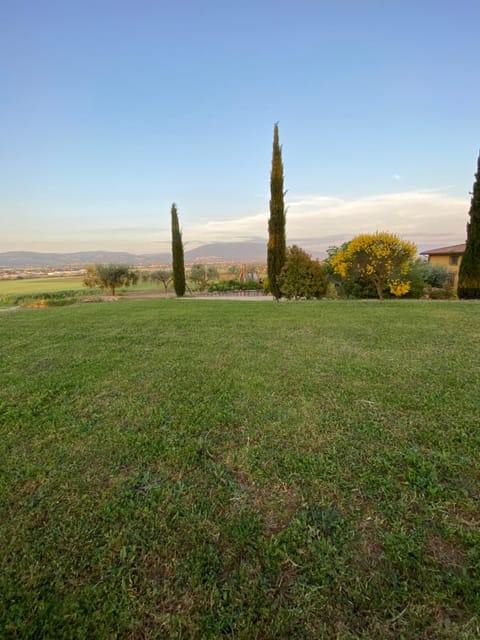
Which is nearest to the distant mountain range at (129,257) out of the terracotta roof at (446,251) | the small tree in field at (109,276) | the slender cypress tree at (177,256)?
the small tree in field at (109,276)

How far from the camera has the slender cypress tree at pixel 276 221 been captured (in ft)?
42.5

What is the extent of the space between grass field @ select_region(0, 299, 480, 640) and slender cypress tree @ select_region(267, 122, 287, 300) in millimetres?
10255

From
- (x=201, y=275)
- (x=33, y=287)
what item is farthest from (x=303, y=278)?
(x=33, y=287)

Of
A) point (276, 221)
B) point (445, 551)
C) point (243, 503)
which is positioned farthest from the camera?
point (276, 221)

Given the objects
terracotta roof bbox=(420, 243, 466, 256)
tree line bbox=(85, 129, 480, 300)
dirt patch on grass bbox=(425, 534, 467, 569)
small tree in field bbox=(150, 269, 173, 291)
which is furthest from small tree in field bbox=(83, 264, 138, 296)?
terracotta roof bbox=(420, 243, 466, 256)

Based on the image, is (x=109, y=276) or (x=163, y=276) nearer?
(x=109, y=276)

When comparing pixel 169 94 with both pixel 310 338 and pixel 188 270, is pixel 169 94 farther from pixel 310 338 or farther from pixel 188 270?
pixel 188 270

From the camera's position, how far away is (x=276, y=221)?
13102 millimetres

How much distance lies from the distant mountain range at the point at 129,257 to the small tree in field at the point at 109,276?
28285 mm

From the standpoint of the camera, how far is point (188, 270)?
28.6 m

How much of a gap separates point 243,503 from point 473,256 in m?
12.6

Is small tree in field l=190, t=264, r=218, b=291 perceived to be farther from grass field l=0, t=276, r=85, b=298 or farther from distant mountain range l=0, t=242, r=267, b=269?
distant mountain range l=0, t=242, r=267, b=269

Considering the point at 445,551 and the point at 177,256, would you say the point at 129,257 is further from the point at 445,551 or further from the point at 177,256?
the point at 445,551

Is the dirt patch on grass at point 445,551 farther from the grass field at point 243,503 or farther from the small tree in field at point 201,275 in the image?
the small tree in field at point 201,275
